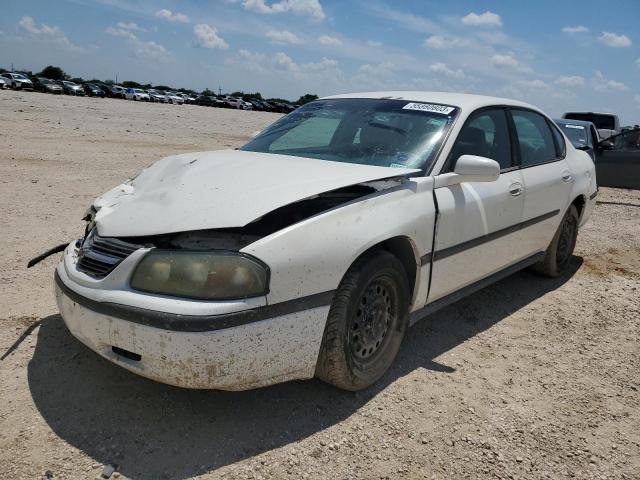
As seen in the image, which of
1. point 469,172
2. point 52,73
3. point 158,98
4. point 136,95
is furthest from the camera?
point 52,73

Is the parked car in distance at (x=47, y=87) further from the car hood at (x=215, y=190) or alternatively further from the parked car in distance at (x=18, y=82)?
the car hood at (x=215, y=190)

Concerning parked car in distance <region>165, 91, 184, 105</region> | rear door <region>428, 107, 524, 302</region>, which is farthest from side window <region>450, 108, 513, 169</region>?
parked car in distance <region>165, 91, 184, 105</region>

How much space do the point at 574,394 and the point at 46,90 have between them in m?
54.1

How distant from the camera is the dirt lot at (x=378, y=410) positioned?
2.30 m

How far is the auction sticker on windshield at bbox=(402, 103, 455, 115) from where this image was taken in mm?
3502

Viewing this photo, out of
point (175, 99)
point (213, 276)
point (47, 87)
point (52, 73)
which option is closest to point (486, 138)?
point (213, 276)

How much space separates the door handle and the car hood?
3.57ft

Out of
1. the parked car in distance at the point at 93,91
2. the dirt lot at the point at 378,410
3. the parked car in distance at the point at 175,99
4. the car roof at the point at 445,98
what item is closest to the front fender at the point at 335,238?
the dirt lot at the point at 378,410

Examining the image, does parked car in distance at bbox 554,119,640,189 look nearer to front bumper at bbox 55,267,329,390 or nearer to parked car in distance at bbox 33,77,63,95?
front bumper at bbox 55,267,329,390

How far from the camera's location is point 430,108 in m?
3.54

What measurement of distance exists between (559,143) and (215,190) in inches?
136

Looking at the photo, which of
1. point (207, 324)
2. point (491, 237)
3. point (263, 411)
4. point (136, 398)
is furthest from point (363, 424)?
point (491, 237)

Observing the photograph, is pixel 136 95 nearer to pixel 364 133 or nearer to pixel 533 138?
pixel 533 138

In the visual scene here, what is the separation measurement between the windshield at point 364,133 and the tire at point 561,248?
193 cm
